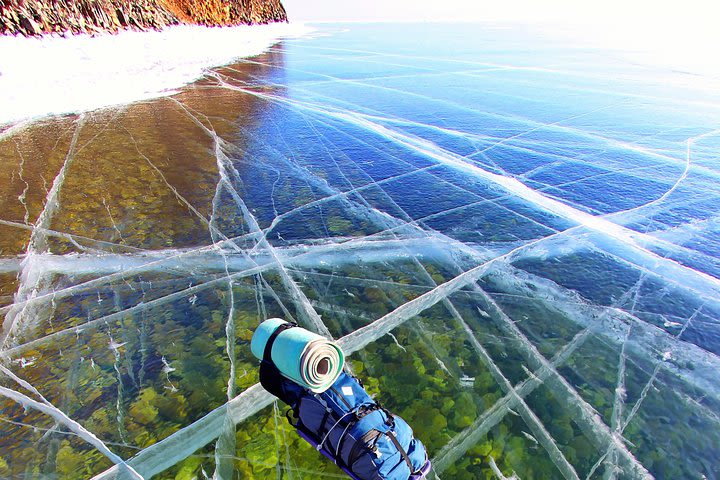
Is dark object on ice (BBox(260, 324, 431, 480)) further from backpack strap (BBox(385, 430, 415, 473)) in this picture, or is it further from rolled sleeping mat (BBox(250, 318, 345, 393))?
rolled sleeping mat (BBox(250, 318, 345, 393))

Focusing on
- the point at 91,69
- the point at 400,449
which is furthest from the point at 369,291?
the point at 91,69

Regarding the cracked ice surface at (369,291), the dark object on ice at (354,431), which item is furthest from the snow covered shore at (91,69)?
the dark object on ice at (354,431)

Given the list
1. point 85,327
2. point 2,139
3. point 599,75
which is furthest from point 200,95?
point 599,75

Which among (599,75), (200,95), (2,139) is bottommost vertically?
(599,75)

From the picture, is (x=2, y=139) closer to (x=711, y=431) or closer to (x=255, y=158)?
(x=255, y=158)

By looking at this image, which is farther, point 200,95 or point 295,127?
point 200,95

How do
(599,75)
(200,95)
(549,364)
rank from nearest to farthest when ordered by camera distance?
(549,364), (200,95), (599,75)

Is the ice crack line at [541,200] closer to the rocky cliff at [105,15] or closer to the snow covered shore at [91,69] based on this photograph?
the snow covered shore at [91,69]

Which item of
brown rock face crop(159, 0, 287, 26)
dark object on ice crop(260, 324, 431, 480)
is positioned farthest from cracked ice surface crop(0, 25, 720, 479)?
brown rock face crop(159, 0, 287, 26)

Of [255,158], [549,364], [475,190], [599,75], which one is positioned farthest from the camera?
[599,75]
